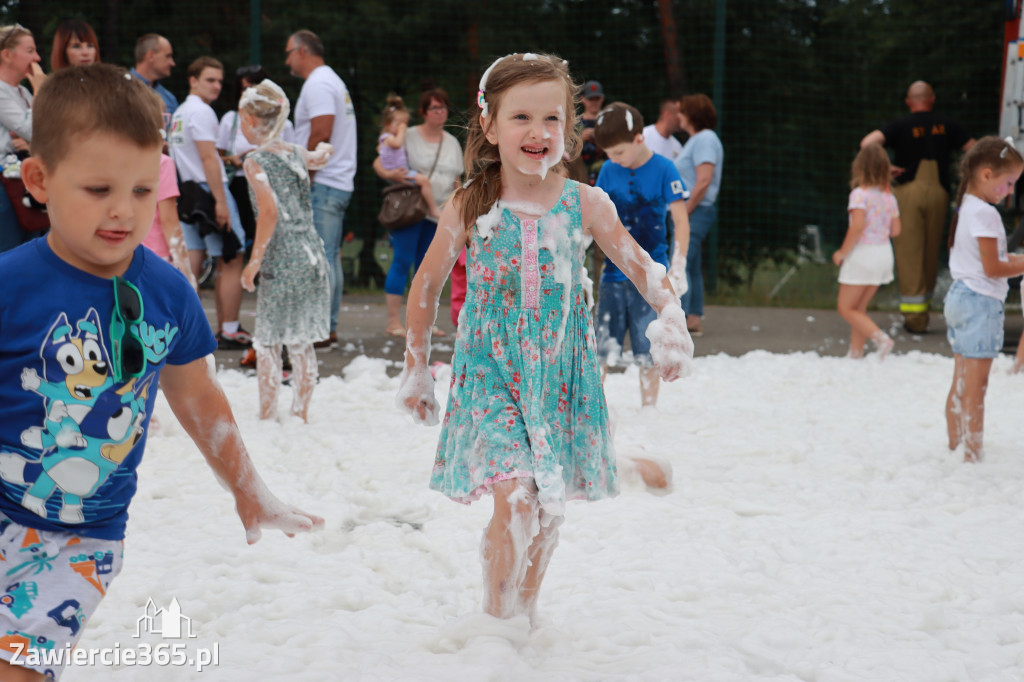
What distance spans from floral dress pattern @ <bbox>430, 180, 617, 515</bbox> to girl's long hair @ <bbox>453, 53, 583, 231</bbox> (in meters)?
0.06

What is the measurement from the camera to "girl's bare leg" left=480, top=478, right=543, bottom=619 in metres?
2.57

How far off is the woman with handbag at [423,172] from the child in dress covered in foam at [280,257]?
107 inches

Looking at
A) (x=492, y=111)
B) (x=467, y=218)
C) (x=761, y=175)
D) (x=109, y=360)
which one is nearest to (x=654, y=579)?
(x=467, y=218)

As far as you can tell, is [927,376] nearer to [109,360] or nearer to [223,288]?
[223,288]

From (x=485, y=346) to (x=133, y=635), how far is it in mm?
1224

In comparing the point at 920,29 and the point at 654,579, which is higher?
the point at 920,29

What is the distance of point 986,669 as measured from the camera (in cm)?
262

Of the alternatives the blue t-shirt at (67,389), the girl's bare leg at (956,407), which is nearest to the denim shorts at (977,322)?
the girl's bare leg at (956,407)

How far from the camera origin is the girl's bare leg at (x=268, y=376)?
17.1 feet

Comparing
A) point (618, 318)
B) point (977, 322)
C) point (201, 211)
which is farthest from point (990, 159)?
point (201, 211)

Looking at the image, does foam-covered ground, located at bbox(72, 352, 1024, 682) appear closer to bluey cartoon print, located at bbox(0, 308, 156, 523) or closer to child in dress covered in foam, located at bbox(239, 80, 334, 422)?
child in dress covered in foam, located at bbox(239, 80, 334, 422)

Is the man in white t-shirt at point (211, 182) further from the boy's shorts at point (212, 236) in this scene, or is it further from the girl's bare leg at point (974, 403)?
the girl's bare leg at point (974, 403)

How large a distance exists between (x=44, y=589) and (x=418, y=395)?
3.65 ft

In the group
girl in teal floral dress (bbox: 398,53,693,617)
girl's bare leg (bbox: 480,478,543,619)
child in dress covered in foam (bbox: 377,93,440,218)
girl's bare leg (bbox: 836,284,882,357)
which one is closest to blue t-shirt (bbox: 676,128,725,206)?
girl's bare leg (bbox: 836,284,882,357)
